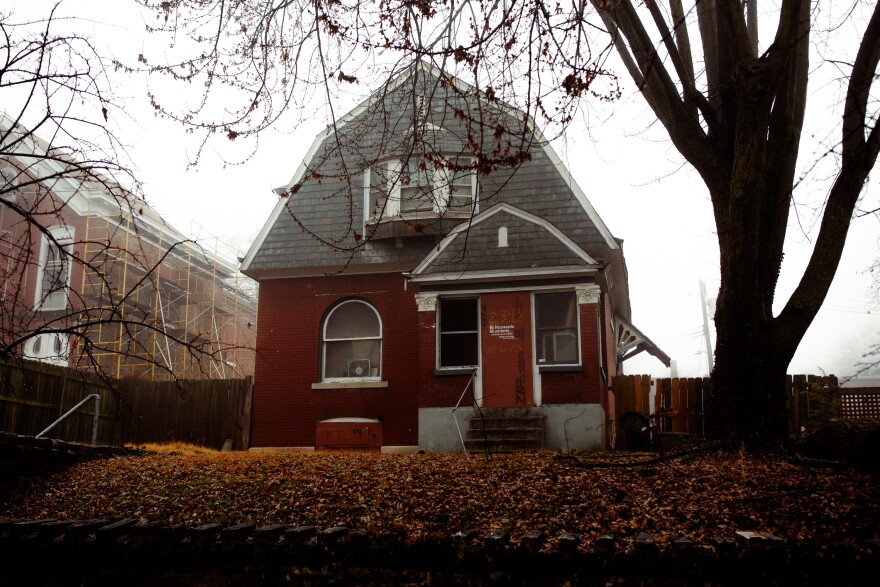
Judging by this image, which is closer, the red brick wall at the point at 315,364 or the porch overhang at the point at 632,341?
the red brick wall at the point at 315,364

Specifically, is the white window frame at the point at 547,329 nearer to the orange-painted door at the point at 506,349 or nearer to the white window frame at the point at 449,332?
the orange-painted door at the point at 506,349

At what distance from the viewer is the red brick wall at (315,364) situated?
1747cm

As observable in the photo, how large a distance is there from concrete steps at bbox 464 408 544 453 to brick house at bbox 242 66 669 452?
2.0 inches

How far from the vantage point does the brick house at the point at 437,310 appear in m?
15.3

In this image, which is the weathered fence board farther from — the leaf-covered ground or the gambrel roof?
the leaf-covered ground

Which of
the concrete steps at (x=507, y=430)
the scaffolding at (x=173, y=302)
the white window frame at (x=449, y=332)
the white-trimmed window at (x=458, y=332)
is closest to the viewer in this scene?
the concrete steps at (x=507, y=430)

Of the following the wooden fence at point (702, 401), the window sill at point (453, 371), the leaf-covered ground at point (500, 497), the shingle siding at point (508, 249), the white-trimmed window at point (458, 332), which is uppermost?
the shingle siding at point (508, 249)

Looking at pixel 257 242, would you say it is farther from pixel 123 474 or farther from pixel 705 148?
pixel 705 148

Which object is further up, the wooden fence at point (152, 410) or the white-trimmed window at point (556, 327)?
the white-trimmed window at point (556, 327)

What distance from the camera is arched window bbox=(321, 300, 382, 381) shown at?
1805 cm

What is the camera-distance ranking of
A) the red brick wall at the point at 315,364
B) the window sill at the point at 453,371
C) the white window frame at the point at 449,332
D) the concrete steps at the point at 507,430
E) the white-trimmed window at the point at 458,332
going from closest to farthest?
1. the concrete steps at the point at 507,430
2. the window sill at the point at 453,371
3. the white window frame at the point at 449,332
4. the white-trimmed window at the point at 458,332
5. the red brick wall at the point at 315,364

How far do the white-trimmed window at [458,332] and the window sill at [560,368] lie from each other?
1.45m

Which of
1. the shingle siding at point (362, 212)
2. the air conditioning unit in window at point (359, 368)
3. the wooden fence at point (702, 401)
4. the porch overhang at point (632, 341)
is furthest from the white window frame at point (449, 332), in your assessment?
the porch overhang at point (632, 341)

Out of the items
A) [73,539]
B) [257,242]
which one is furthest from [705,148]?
[257,242]
